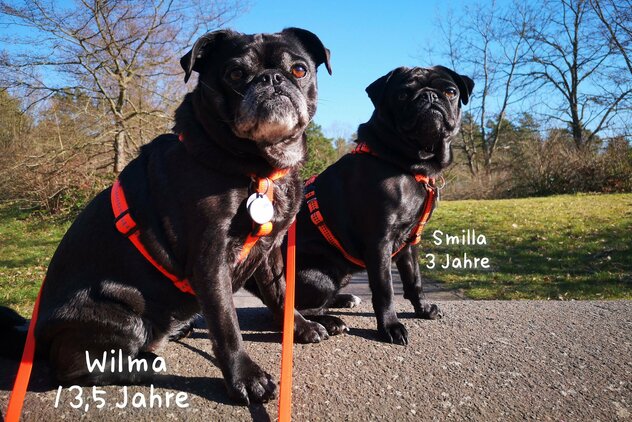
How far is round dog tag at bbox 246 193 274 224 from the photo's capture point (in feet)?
7.35

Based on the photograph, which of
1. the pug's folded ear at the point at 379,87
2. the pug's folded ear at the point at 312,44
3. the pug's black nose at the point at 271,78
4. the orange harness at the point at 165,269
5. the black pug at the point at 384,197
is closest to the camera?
the orange harness at the point at 165,269

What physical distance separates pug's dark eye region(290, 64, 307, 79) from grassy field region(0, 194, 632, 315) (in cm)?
559

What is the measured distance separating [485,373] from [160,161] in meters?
2.17

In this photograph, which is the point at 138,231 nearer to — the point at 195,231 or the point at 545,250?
the point at 195,231

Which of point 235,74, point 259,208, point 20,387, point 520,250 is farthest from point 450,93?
point 520,250

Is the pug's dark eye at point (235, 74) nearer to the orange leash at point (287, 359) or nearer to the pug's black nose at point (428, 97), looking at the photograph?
the orange leash at point (287, 359)

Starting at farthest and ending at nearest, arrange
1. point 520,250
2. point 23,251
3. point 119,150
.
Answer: point 119,150
point 23,251
point 520,250

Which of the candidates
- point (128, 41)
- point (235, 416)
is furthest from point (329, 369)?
point (128, 41)

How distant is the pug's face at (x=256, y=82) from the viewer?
7.39ft

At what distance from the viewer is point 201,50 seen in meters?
2.49

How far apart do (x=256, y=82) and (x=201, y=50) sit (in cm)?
41

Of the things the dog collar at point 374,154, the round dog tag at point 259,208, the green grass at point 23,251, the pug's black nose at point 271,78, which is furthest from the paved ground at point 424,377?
the green grass at point 23,251

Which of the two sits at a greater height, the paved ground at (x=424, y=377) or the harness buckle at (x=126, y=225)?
the harness buckle at (x=126, y=225)

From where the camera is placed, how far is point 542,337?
3104 millimetres
